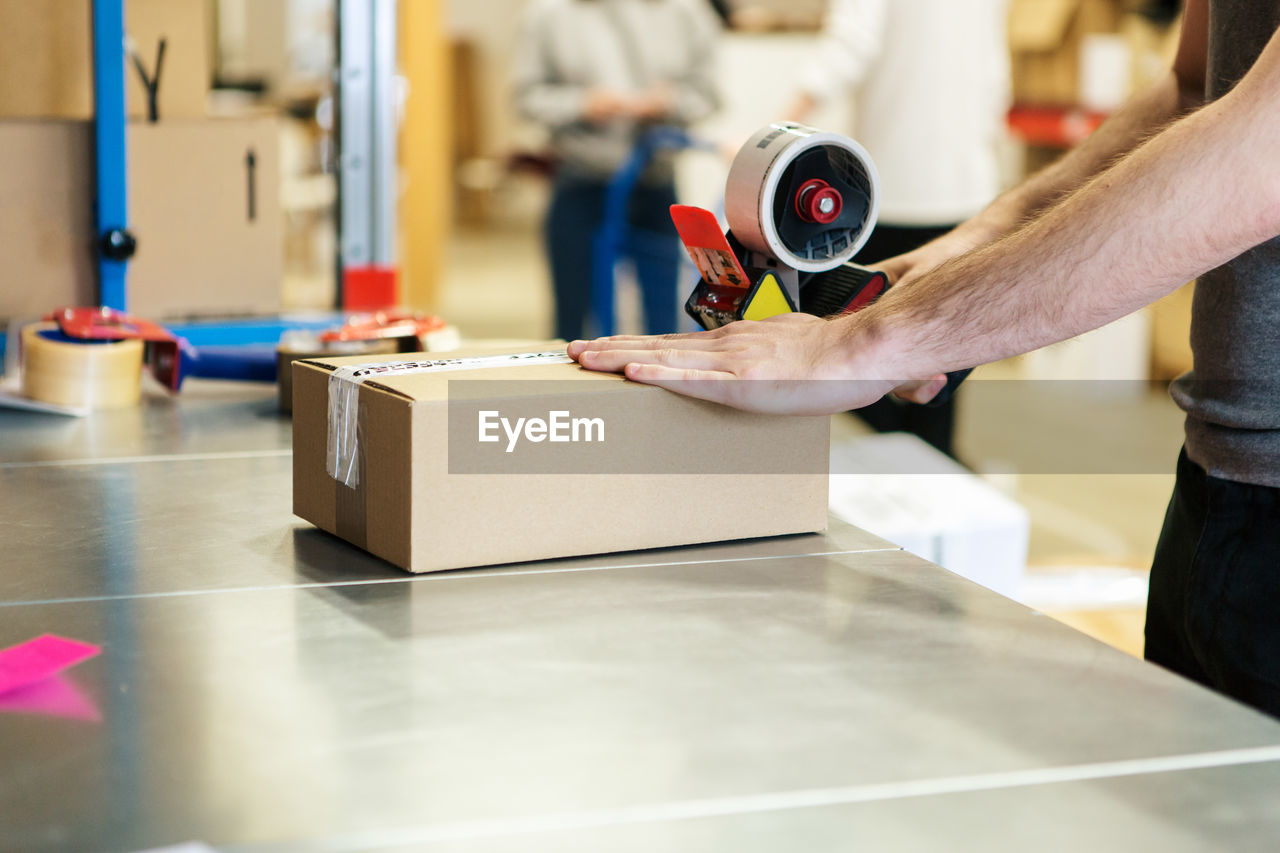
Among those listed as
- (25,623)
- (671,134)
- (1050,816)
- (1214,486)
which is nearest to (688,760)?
(1050,816)

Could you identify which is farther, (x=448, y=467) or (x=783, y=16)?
(x=783, y=16)

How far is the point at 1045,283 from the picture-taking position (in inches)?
36.9

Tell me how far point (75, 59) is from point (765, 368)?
1363 mm

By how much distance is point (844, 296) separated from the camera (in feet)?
3.81

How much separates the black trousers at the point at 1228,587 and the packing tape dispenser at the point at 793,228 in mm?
244

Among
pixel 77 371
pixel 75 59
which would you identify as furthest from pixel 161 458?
pixel 75 59

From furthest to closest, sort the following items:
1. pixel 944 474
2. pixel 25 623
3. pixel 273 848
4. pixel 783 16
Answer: pixel 783 16 < pixel 944 474 < pixel 25 623 < pixel 273 848

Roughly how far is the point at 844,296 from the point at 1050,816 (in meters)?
0.60

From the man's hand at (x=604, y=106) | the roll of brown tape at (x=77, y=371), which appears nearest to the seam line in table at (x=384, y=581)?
the roll of brown tape at (x=77, y=371)

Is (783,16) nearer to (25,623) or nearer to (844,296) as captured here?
(844,296)

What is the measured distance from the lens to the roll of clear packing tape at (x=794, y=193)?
111cm

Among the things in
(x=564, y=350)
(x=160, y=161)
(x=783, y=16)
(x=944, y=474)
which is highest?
(x=783, y=16)

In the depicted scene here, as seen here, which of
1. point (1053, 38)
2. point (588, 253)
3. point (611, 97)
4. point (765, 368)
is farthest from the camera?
point (1053, 38)

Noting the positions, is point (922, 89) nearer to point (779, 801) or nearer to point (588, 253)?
point (588, 253)
